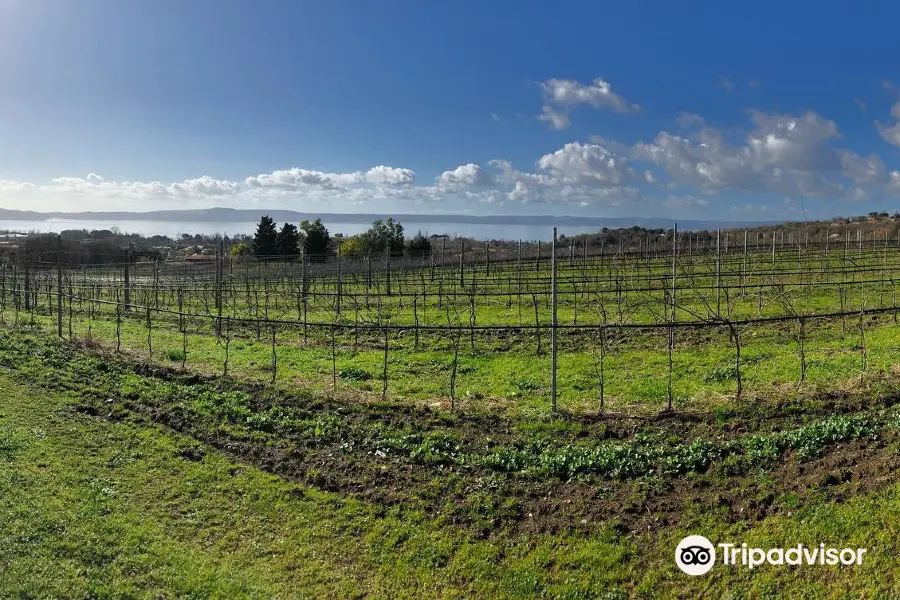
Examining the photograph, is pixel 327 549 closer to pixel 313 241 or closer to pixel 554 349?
pixel 554 349

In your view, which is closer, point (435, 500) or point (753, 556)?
point (753, 556)

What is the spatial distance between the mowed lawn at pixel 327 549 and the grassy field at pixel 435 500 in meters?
0.02

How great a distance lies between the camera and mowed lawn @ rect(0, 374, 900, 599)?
5172 millimetres

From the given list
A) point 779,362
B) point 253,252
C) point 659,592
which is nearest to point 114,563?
point 659,592

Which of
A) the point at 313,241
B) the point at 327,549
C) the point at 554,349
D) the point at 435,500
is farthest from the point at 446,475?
the point at 313,241

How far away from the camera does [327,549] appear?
5992 millimetres

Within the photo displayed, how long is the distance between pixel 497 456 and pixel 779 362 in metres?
8.05

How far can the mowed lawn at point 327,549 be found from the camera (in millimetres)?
5172

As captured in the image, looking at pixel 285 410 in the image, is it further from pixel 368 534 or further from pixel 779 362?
pixel 779 362

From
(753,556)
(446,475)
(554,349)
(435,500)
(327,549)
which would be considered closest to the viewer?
(753,556)

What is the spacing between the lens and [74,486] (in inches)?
285

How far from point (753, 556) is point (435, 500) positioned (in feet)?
10.9

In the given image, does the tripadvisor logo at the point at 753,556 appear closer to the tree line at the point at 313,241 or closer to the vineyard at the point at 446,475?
the vineyard at the point at 446,475

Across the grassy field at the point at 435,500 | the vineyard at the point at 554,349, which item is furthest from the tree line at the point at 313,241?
the grassy field at the point at 435,500
